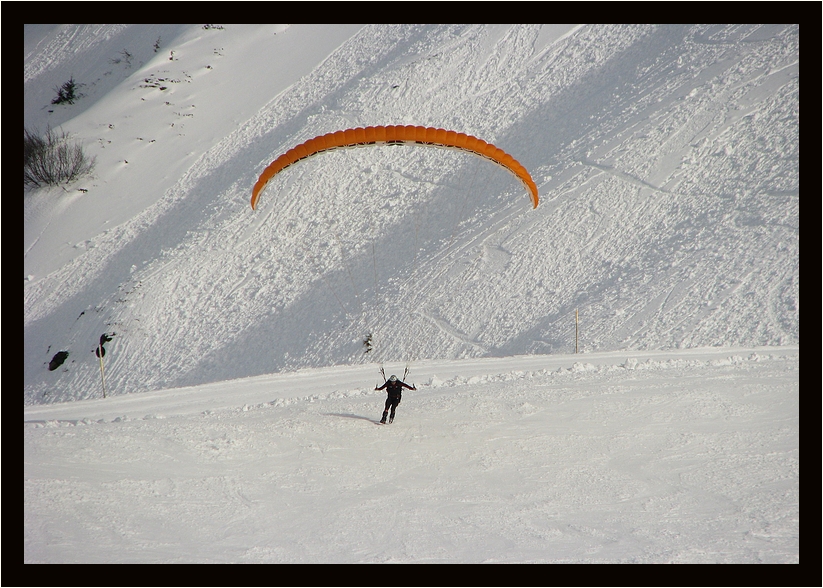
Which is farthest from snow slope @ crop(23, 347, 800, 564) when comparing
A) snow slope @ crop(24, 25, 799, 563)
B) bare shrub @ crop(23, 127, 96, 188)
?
bare shrub @ crop(23, 127, 96, 188)

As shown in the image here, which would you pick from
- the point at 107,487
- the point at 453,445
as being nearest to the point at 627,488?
the point at 453,445

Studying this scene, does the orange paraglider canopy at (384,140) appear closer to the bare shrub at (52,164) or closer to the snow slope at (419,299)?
the snow slope at (419,299)

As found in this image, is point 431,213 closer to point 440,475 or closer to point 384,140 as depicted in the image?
point 384,140

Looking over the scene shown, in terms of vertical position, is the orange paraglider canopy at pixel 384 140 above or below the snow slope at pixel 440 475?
above

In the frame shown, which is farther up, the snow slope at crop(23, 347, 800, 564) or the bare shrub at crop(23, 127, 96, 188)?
the bare shrub at crop(23, 127, 96, 188)

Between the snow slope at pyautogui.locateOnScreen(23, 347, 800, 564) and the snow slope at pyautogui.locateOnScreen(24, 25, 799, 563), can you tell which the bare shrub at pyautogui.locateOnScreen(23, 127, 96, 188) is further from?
the snow slope at pyautogui.locateOnScreen(23, 347, 800, 564)

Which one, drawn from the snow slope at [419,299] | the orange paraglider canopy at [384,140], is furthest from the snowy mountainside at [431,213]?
the orange paraglider canopy at [384,140]
